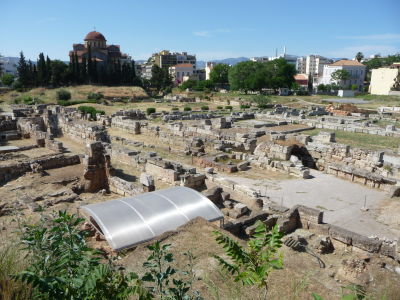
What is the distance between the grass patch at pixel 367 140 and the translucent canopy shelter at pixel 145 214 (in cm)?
1878

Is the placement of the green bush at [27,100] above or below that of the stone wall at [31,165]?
above

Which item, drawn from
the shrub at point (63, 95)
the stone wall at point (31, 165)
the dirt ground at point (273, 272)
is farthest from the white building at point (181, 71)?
the dirt ground at point (273, 272)

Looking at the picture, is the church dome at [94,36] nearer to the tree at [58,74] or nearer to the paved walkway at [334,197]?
the tree at [58,74]

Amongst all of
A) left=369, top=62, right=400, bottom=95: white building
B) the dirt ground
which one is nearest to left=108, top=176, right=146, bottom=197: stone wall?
the dirt ground

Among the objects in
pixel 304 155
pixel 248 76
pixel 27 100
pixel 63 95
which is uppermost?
pixel 248 76

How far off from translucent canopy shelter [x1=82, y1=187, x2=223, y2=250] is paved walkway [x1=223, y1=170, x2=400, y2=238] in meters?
5.26

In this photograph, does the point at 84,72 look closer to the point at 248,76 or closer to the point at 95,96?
the point at 95,96

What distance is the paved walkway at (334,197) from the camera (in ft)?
40.4

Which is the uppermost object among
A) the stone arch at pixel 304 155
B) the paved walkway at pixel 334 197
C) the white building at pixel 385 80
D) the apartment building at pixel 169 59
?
the apartment building at pixel 169 59

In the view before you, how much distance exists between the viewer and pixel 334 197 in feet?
50.0

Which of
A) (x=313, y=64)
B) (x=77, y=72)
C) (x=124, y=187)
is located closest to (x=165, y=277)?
(x=124, y=187)

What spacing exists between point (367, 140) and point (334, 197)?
15.0 m

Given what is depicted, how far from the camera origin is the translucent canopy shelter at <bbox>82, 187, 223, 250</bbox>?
28.5 ft

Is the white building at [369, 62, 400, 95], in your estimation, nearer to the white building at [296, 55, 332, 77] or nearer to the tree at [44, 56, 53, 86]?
the white building at [296, 55, 332, 77]
